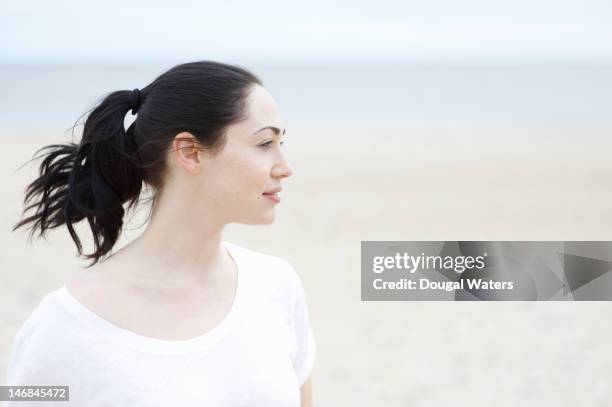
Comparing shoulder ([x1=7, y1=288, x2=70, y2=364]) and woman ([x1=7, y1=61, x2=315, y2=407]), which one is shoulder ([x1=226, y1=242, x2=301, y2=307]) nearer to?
woman ([x1=7, y1=61, x2=315, y2=407])

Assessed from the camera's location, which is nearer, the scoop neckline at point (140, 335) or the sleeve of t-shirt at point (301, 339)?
the scoop neckline at point (140, 335)

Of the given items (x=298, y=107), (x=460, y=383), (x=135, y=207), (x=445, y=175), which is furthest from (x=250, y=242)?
(x=298, y=107)

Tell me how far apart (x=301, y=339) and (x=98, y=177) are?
2.06 ft

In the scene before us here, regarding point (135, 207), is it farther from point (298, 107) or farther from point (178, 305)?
point (298, 107)

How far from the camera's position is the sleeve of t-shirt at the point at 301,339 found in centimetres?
223

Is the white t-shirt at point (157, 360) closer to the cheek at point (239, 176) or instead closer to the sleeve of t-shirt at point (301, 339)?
the sleeve of t-shirt at point (301, 339)

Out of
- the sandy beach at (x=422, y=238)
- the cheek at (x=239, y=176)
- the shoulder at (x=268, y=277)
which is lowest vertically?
the shoulder at (x=268, y=277)

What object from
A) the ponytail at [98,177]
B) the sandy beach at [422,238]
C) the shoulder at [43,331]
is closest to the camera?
the shoulder at [43,331]

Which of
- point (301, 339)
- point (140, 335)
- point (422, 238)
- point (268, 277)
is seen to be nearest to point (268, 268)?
point (268, 277)

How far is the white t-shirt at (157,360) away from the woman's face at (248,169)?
8.3 inches

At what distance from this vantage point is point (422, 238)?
10.4 m

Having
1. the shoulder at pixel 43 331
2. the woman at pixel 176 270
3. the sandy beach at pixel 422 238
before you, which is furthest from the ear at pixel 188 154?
the sandy beach at pixel 422 238

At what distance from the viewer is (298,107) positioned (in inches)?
1345

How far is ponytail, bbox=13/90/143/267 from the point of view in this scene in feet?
7.14
